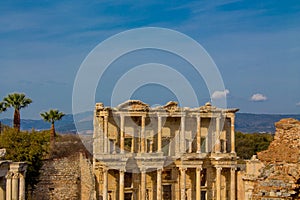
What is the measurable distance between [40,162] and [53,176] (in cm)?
152

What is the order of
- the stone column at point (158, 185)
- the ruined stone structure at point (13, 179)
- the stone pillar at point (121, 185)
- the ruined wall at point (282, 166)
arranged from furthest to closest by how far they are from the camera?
the stone column at point (158, 185)
the stone pillar at point (121, 185)
the ruined stone structure at point (13, 179)
the ruined wall at point (282, 166)

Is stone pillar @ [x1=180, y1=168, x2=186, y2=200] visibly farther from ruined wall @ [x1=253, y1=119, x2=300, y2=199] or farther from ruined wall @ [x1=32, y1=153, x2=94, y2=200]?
ruined wall @ [x1=253, y1=119, x2=300, y2=199]

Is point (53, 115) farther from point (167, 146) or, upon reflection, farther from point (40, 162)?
point (167, 146)

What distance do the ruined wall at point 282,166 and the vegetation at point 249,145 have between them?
57.7 m

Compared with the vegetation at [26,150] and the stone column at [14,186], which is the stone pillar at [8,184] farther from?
the vegetation at [26,150]

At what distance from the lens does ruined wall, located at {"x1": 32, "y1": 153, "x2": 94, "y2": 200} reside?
42938mm

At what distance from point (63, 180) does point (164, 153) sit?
7821mm

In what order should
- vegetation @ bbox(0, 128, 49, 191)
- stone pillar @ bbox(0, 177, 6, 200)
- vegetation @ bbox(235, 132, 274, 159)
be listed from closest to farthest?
stone pillar @ bbox(0, 177, 6, 200) < vegetation @ bbox(0, 128, 49, 191) < vegetation @ bbox(235, 132, 274, 159)

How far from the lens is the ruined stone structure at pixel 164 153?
133 ft

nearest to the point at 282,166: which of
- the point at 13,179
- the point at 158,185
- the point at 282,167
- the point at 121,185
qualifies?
the point at 282,167

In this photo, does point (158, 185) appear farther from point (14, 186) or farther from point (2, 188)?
point (2, 188)

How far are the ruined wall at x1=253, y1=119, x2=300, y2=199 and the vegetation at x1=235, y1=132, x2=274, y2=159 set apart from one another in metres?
57.7

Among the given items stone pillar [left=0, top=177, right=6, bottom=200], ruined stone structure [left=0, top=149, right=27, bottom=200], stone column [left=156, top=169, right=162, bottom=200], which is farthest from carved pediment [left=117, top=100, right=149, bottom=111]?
stone pillar [left=0, top=177, right=6, bottom=200]

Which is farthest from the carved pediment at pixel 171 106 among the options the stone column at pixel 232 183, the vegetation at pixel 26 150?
the vegetation at pixel 26 150
